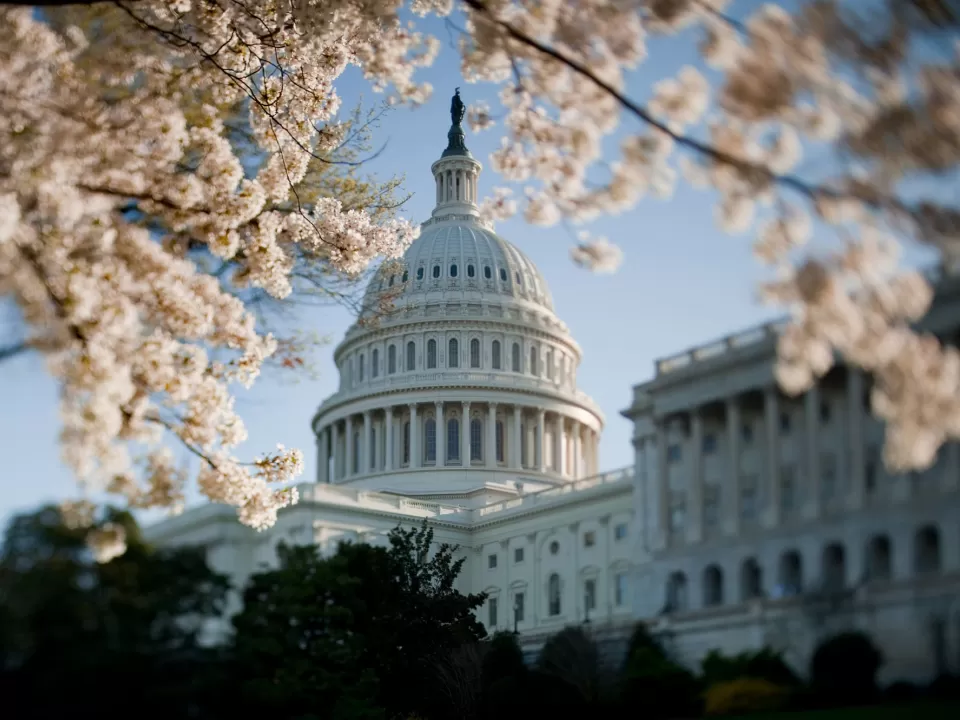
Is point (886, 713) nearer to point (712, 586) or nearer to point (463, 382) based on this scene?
point (712, 586)

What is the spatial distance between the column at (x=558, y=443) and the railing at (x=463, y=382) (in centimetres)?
156

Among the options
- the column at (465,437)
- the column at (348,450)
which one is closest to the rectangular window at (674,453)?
the column at (465,437)

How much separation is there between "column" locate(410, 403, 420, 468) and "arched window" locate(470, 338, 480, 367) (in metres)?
3.98

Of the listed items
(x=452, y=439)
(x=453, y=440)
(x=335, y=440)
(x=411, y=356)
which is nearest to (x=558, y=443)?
(x=452, y=439)

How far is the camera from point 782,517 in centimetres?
762

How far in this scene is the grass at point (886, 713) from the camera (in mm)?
6566

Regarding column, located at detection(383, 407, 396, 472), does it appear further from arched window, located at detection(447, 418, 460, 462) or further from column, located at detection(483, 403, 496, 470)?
column, located at detection(483, 403, 496, 470)

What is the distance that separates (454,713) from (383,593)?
1767 mm

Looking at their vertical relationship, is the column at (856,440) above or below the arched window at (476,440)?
below

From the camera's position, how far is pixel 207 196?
9617 mm

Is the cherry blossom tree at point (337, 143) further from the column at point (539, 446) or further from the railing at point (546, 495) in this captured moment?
the column at point (539, 446)

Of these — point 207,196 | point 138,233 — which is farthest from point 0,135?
point 207,196

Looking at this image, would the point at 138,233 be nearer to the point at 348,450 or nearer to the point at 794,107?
the point at 794,107

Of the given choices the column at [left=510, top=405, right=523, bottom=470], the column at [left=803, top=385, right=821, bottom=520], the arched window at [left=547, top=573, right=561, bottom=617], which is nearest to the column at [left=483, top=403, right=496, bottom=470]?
the column at [left=510, top=405, right=523, bottom=470]
